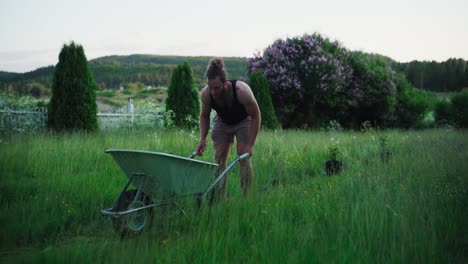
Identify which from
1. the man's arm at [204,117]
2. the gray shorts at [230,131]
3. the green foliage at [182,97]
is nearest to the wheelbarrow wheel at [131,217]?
the man's arm at [204,117]

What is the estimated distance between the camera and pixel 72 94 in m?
8.98

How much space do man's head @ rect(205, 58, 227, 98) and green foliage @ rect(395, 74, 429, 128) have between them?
58.0 feet

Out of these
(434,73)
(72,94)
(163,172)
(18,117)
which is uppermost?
(434,73)

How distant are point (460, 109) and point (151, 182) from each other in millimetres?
19640

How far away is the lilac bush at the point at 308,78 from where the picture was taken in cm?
1489

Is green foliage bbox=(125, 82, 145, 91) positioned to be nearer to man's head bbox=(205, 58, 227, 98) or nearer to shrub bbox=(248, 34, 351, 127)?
shrub bbox=(248, 34, 351, 127)

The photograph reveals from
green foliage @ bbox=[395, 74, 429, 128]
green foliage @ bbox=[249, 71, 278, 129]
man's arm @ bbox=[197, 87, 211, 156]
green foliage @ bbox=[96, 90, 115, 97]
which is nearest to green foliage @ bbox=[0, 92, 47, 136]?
green foliage @ bbox=[249, 71, 278, 129]

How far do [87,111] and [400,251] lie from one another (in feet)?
26.7

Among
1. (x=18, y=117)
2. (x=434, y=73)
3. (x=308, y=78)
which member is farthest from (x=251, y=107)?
(x=434, y=73)

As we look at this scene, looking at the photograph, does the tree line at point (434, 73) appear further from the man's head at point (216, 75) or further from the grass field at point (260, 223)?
the man's head at point (216, 75)

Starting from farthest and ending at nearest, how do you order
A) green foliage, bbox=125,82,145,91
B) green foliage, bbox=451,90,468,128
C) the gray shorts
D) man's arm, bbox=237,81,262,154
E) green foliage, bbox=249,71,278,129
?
green foliage, bbox=125,82,145,91, green foliage, bbox=451,90,468,128, green foliage, bbox=249,71,278,129, the gray shorts, man's arm, bbox=237,81,262,154

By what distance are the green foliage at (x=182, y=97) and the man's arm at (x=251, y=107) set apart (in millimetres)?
7353

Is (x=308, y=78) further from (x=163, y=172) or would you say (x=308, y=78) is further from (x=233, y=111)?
(x=163, y=172)

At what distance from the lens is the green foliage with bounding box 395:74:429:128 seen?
762 inches
